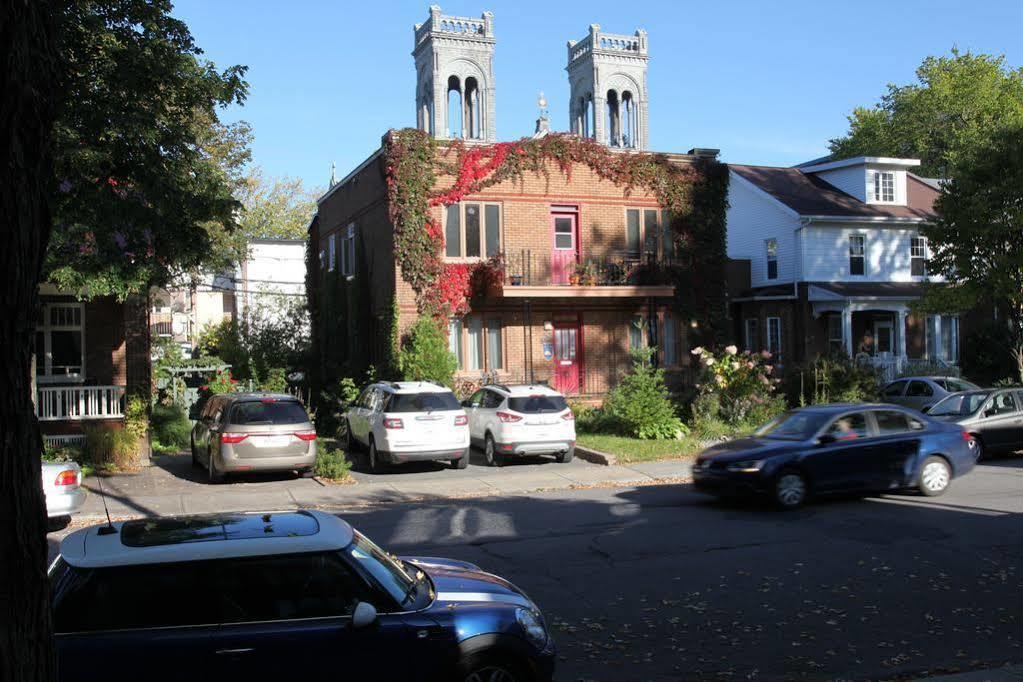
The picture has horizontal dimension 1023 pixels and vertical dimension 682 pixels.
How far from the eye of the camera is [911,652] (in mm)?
6969

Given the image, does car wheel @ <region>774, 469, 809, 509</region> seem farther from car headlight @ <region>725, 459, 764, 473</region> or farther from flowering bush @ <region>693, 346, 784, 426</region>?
flowering bush @ <region>693, 346, 784, 426</region>

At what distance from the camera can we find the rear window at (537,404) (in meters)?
18.5

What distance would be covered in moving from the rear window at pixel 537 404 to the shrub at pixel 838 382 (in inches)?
294

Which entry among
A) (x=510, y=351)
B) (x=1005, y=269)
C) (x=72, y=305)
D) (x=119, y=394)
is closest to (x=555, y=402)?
(x=510, y=351)

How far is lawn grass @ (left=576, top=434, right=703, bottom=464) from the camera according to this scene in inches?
741

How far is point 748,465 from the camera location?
12.9 meters

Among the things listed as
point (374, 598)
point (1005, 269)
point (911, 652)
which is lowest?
point (911, 652)

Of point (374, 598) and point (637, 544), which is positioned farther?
point (637, 544)

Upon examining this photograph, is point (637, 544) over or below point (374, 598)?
below

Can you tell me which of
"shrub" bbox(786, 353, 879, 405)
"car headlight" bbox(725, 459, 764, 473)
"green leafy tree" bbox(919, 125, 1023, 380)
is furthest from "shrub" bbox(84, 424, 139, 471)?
"green leafy tree" bbox(919, 125, 1023, 380)

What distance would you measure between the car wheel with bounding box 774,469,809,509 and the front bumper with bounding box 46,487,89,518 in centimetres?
933

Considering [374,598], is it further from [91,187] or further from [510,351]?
[510,351]

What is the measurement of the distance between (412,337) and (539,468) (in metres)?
7.80

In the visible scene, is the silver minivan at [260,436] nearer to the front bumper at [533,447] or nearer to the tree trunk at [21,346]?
the front bumper at [533,447]
